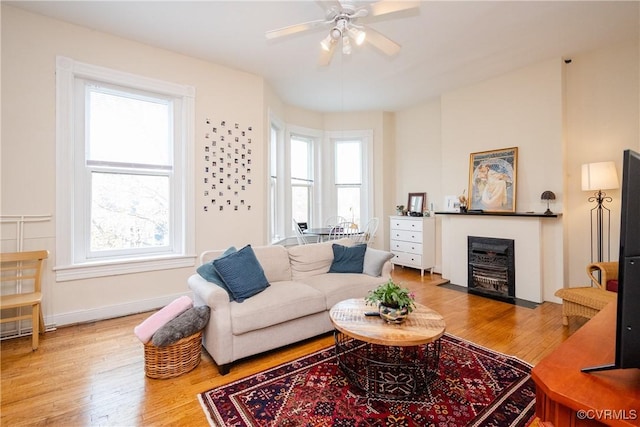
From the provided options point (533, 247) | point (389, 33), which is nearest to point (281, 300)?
point (389, 33)

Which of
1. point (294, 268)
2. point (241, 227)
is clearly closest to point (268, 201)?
point (241, 227)

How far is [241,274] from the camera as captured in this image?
2469mm

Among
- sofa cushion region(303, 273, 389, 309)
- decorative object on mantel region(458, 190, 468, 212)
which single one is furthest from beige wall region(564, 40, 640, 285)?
sofa cushion region(303, 273, 389, 309)

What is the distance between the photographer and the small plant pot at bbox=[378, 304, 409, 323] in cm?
194

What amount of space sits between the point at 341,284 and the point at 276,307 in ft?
2.41

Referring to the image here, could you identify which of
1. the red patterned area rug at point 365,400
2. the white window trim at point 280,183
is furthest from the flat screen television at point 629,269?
the white window trim at point 280,183

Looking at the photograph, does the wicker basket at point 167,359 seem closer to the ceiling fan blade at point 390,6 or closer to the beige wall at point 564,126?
the ceiling fan blade at point 390,6

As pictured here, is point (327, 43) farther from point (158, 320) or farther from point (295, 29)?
point (158, 320)

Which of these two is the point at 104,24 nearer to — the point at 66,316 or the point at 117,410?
the point at 66,316

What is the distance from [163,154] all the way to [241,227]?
1319 millimetres

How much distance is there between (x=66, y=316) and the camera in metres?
2.96

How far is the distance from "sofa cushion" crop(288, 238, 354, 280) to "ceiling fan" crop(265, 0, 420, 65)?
1.94m

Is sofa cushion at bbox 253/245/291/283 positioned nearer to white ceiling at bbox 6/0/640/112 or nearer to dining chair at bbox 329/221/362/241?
dining chair at bbox 329/221/362/241

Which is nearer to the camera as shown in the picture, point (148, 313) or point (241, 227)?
point (148, 313)
